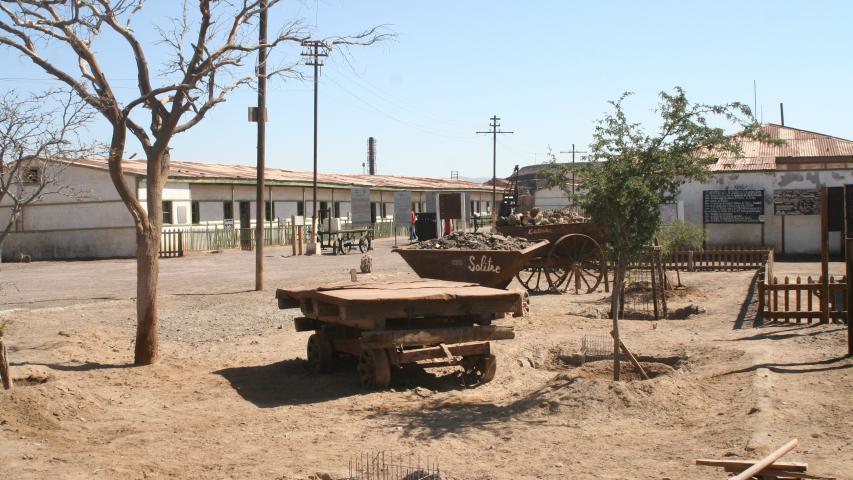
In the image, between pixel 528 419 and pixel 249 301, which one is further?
pixel 249 301

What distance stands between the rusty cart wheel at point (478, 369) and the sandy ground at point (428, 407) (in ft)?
0.44

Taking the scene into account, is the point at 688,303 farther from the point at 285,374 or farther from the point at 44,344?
the point at 44,344

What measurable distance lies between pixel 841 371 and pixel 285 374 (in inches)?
243

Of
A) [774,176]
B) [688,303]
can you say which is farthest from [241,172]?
[688,303]

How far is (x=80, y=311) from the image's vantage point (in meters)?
14.8

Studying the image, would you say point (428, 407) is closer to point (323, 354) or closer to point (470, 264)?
point (323, 354)

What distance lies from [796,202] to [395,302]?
73.1 feet

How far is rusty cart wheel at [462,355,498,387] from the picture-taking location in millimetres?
9492

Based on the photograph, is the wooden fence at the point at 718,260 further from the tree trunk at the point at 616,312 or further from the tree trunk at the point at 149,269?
the tree trunk at the point at 149,269

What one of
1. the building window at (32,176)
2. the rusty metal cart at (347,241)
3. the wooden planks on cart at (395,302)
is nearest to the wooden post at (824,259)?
the wooden planks on cart at (395,302)

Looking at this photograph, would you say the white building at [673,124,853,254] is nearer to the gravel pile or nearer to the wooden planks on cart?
the gravel pile

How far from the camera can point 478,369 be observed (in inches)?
378

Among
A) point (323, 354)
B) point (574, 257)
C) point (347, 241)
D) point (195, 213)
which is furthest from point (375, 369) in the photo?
point (195, 213)

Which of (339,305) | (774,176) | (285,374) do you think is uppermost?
(774,176)
